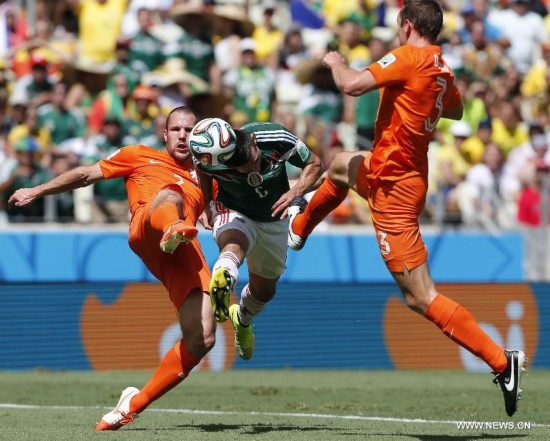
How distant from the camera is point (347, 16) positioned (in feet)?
69.5

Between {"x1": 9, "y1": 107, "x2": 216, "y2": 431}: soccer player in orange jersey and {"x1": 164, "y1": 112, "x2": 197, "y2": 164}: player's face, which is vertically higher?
{"x1": 164, "y1": 112, "x2": 197, "y2": 164}: player's face

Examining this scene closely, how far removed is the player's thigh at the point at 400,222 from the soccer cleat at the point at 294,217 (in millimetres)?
1345

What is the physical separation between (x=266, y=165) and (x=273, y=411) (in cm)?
291

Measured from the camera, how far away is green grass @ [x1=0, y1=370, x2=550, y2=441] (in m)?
9.38

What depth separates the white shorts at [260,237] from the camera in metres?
10.1

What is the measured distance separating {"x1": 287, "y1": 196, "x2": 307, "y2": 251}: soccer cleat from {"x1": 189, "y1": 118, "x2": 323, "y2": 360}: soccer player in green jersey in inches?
4.6

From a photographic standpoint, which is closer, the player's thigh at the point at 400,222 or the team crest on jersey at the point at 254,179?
the player's thigh at the point at 400,222

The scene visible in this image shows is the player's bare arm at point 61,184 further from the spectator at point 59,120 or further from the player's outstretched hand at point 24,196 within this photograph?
the spectator at point 59,120

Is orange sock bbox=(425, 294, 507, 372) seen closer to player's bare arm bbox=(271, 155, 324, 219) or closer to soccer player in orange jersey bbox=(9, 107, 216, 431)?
player's bare arm bbox=(271, 155, 324, 219)

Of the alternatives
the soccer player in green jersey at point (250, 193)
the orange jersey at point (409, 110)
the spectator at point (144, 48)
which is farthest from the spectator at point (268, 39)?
the orange jersey at point (409, 110)

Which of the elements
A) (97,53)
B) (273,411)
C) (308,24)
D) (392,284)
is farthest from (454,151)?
(273,411)

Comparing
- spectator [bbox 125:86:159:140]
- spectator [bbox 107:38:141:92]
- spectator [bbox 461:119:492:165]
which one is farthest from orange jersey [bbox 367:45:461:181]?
spectator [bbox 107:38:141:92]

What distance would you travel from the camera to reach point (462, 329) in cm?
881

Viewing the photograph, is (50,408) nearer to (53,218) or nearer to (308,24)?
(53,218)
